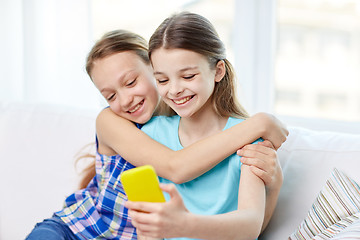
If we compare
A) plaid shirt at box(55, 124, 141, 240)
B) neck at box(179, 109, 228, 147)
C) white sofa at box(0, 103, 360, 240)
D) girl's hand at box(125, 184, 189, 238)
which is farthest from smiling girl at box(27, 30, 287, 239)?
girl's hand at box(125, 184, 189, 238)

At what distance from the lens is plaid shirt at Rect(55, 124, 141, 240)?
5.05 feet

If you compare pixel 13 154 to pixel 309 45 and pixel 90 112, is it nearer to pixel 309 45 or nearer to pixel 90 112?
pixel 90 112

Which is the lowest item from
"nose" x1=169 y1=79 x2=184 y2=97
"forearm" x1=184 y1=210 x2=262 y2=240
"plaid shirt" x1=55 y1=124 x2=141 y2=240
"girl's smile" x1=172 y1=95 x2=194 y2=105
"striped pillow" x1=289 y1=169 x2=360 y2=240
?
"plaid shirt" x1=55 y1=124 x2=141 y2=240

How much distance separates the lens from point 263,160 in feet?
4.19

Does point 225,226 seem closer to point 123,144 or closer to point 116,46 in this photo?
point 123,144

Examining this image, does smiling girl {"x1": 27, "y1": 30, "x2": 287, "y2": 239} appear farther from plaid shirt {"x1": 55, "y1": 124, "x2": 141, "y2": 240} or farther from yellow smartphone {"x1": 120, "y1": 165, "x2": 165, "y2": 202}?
yellow smartphone {"x1": 120, "y1": 165, "x2": 165, "y2": 202}

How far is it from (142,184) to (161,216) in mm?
75

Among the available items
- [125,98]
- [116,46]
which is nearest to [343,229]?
[125,98]

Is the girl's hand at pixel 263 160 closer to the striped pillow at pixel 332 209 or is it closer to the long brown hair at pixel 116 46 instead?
the striped pillow at pixel 332 209

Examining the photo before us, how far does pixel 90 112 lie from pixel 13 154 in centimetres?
37

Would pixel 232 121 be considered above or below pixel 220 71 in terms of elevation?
below

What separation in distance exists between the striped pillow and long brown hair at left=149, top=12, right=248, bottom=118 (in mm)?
379

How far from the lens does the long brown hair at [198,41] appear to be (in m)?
1.27

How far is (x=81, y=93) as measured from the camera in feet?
8.30
